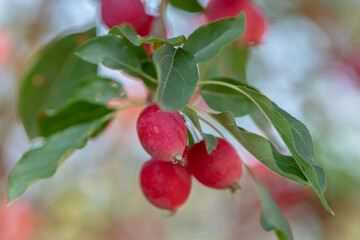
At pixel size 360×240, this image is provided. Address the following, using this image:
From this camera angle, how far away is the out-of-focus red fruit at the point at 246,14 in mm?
1186

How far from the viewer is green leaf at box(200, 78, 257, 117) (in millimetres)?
892

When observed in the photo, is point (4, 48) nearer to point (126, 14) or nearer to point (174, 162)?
point (126, 14)

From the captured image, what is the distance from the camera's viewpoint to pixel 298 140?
726mm

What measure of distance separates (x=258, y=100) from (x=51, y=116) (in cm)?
62

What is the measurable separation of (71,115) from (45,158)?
0.25 meters

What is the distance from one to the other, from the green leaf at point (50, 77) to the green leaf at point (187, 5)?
29cm

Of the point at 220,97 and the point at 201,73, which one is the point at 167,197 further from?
the point at 201,73

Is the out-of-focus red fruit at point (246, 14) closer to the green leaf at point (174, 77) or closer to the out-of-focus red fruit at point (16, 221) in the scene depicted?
the green leaf at point (174, 77)

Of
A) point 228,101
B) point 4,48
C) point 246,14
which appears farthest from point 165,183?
point 4,48

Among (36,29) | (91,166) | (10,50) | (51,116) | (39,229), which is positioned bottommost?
(39,229)

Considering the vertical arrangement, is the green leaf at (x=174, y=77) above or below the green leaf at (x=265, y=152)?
above

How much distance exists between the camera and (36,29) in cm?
261

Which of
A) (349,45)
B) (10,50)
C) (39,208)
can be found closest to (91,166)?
(39,208)

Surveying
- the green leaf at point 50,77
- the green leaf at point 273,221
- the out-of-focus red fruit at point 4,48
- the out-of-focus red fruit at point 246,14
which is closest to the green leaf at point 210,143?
the green leaf at point 273,221
